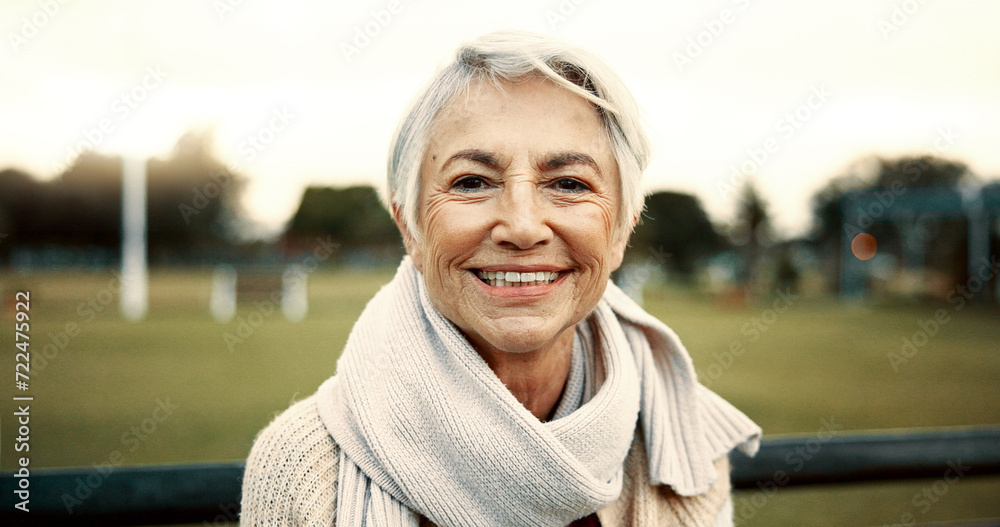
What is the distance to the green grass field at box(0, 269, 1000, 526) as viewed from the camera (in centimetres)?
778

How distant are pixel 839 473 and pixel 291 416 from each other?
214 cm

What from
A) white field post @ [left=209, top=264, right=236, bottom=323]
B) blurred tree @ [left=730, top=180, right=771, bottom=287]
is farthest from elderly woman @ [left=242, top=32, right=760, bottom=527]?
blurred tree @ [left=730, top=180, right=771, bottom=287]

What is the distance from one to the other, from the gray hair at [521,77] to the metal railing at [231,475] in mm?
1278

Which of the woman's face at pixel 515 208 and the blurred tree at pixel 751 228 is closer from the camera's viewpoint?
the woman's face at pixel 515 208

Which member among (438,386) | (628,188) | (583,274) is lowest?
(438,386)

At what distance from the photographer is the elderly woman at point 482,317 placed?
4.83 feet

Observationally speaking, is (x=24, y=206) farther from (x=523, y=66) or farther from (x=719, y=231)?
(x=719, y=231)

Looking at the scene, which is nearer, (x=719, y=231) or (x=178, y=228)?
(x=178, y=228)

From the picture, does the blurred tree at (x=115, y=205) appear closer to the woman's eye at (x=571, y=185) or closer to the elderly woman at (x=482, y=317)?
the elderly woman at (x=482, y=317)

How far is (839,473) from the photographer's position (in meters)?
2.47

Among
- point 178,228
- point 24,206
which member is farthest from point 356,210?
point 24,206
